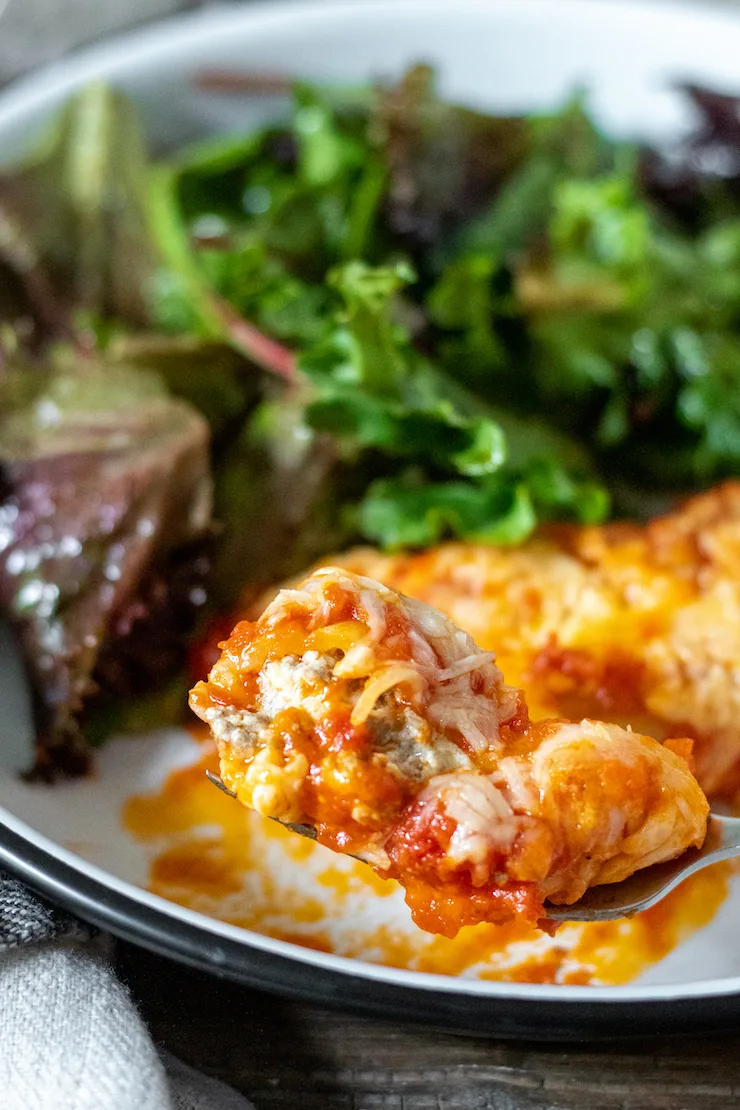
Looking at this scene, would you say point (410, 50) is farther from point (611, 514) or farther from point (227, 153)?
point (611, 514)

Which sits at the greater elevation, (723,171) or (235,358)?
(723,171)

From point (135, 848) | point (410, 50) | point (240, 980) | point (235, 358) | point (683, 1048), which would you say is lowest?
point (683, 1048)

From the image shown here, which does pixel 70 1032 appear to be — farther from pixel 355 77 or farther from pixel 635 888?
pixel 355 77

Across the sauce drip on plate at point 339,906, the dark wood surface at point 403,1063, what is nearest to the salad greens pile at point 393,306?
the sauce drip on plate at point 339,906

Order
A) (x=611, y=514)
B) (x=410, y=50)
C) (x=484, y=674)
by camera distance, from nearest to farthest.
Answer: (x=484, y=674) → (x=611, y=514) → (x=410, y=50)

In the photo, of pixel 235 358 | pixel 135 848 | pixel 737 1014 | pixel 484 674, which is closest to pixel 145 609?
pixel 135 848

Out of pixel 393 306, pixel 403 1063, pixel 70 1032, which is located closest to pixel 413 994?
pixel 403 1063

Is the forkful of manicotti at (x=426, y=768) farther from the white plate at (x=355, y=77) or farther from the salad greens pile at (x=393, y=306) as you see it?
the salad greens pile at (x=393, y=306)

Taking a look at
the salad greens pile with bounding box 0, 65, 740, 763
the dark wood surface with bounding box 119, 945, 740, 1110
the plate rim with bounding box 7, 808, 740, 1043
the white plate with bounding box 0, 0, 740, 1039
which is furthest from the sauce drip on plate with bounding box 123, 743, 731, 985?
the salad greens pile with bounding box 0, 65, 740, 763
